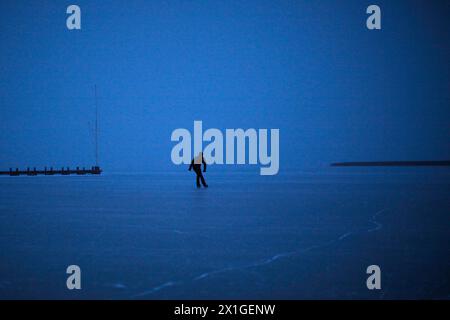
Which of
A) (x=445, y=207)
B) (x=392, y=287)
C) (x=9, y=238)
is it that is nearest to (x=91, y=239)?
(x=9, y=238)

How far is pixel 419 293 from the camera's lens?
4.42 meters

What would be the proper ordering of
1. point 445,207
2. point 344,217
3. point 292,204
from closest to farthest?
point 344,217, point 445,207, point 292,204

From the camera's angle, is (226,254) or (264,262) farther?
(226,254)

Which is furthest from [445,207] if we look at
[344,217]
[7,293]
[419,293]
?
[7,293]

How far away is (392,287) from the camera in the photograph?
183 inches

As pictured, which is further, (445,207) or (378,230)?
(445,207)

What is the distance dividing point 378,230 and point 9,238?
614 cm

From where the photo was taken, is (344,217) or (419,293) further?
(344,217)
